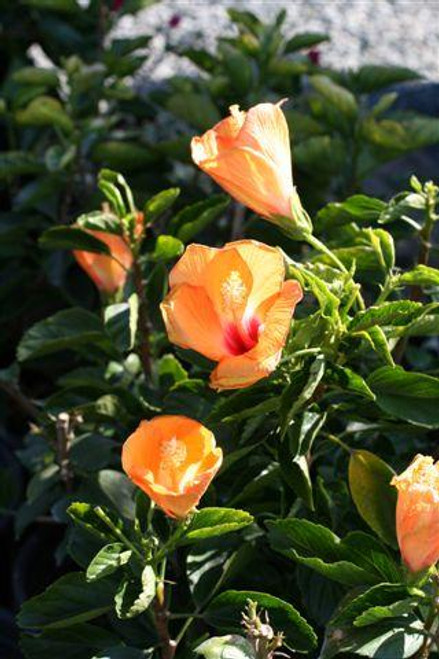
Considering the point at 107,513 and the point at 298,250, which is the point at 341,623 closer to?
the point at 107,513

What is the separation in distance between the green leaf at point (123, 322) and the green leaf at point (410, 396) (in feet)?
0.90

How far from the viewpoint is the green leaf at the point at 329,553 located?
3.74ft

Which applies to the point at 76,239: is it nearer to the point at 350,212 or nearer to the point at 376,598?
the point at 350,212

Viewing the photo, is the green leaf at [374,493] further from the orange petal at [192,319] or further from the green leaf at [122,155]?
the green leaf at [122,155]

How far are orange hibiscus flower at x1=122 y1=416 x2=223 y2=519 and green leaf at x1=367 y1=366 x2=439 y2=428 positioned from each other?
19 centimetres

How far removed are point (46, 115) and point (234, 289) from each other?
1.02 metres

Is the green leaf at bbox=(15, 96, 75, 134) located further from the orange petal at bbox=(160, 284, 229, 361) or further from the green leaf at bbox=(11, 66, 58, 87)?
the orange petal at bbox=(160, 284, 229, 361)

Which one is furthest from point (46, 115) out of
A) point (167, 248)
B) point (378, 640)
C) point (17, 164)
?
point (378, 640)

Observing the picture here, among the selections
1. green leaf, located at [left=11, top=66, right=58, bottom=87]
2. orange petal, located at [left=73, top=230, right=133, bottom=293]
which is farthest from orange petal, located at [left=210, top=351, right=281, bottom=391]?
green leaf, located at [left=11, top=66, right=58, bottom=87]

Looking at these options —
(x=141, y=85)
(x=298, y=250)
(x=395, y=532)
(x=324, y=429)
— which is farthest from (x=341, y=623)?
(x=141, y=85)

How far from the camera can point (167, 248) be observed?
1430mm

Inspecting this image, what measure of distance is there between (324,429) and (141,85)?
4.83ft

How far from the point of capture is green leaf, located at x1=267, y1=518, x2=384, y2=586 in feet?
3.74

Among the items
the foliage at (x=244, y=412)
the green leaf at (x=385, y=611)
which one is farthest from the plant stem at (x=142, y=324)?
the green leaf at (x=385, y=611)
